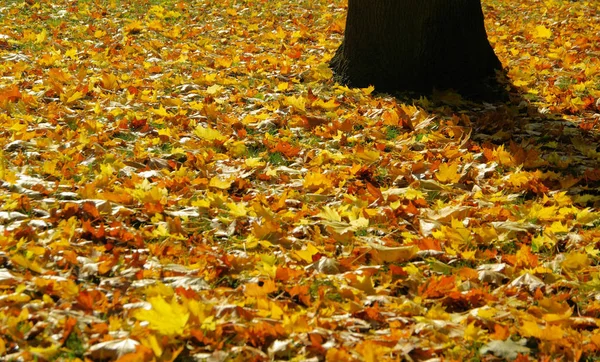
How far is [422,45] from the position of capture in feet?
18.7

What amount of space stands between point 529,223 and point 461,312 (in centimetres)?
94

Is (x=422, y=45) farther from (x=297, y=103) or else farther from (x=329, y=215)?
(x=329, y=215)

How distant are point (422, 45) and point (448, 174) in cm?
204

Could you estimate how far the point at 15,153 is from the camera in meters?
4.12

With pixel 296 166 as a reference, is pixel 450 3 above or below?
above

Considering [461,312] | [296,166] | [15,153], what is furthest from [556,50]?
[15,153]

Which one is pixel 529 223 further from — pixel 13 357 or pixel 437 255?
pixel 13 357

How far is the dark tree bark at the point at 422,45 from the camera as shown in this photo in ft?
18.7

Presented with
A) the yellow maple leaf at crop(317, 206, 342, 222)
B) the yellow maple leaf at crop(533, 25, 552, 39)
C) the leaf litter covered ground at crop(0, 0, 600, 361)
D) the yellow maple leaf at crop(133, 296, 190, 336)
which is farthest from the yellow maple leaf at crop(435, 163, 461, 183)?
the yellow maple leaf at crop(533, 25, 552, 39)

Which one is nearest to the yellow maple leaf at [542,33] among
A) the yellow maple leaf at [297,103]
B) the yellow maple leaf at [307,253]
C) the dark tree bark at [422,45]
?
the dark tree bark at [422,45]

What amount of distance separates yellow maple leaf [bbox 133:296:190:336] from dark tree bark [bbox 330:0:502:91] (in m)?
3.78

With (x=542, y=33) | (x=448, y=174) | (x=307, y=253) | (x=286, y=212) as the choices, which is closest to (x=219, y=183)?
(x=286, y=212)

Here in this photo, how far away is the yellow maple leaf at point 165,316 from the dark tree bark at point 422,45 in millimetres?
3783

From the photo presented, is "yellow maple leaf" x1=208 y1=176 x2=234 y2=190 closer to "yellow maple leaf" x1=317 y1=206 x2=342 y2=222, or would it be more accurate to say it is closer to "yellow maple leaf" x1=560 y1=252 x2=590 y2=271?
"yellow maple leaf" x1=317 y1=206 x2=342 y2=222
